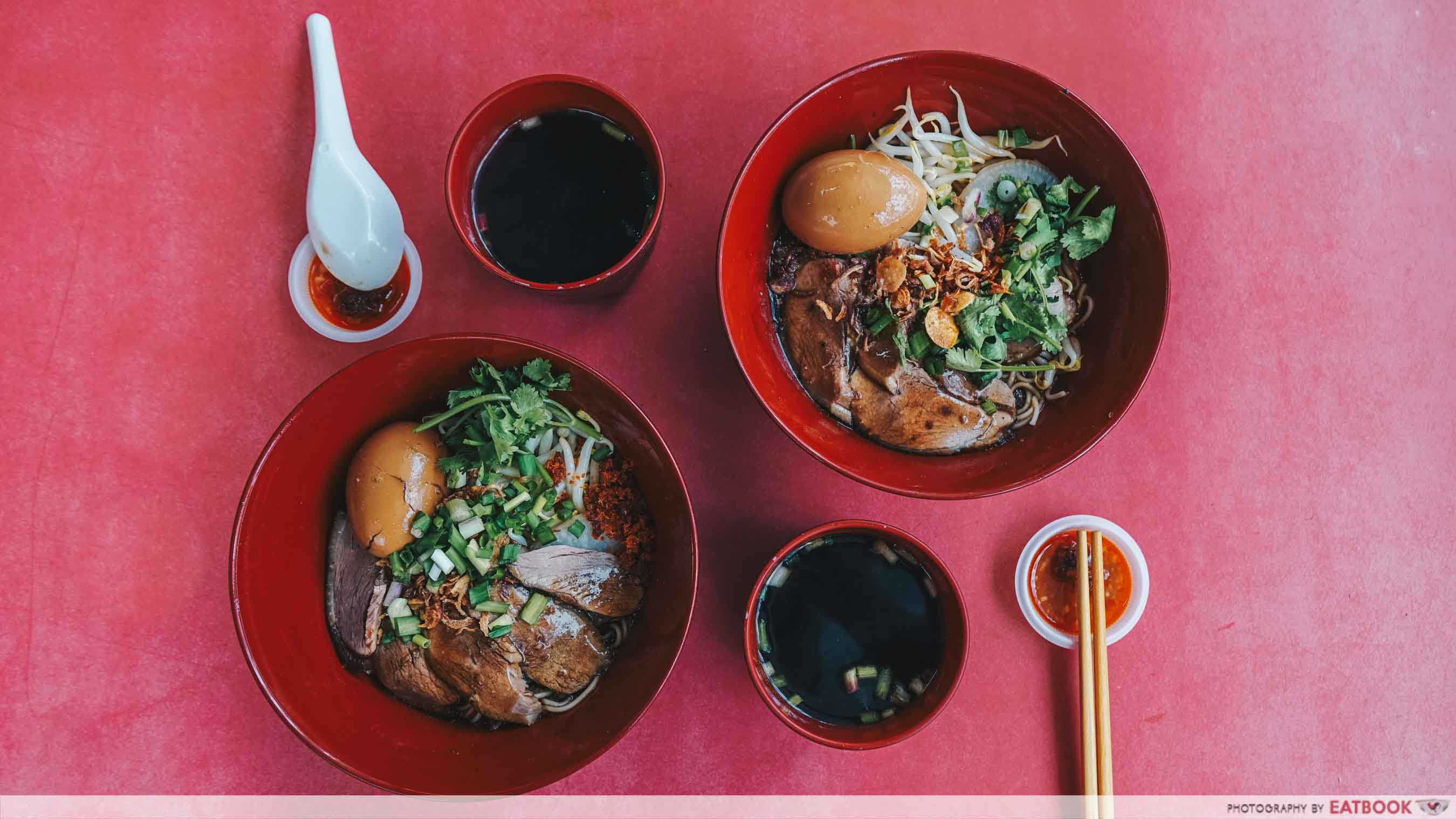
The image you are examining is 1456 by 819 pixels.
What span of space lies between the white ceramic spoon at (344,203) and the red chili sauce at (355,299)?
0.02 m

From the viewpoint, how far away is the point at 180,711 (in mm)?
1483

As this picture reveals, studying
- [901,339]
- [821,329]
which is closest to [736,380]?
[821,329]

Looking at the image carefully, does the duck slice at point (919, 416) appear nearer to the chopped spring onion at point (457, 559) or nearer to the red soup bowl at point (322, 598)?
the red soup bowl at point (322, 598)

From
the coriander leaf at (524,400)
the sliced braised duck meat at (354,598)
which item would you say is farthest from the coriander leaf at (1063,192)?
the sliced braised duck meat at (354,598)

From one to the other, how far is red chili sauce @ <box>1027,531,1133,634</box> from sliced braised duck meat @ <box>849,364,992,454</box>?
0.36m

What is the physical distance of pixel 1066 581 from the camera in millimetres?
1550

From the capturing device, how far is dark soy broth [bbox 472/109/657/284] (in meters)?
1.39

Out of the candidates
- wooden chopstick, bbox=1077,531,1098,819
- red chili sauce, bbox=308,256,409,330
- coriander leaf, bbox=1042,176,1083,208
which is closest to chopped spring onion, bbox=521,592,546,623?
red chili sauce, bbox=308,256,409,330

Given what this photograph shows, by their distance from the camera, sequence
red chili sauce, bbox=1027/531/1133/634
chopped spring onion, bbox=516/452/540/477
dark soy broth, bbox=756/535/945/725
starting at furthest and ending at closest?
red chili sauce, bbox=1027/531/1133/634
dark soy broth, bbox=756/535/945/725
chopped spring onion, bbox=516/452/540/477

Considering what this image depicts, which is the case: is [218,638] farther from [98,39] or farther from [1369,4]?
[1369,4]

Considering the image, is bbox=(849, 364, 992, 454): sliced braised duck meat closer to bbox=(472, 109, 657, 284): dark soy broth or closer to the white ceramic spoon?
bbox=(472, 109, 657, 284): dark soy broth

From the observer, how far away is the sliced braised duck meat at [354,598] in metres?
1.29

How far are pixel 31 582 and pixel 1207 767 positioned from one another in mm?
2363

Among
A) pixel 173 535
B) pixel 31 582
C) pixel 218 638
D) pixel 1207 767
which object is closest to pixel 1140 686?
pixel 1207 767
